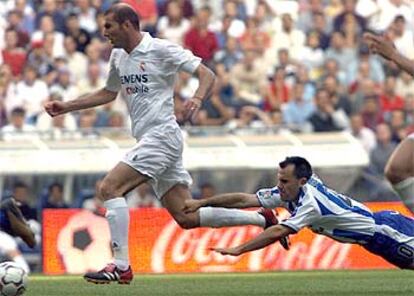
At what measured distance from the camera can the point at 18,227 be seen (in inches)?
637

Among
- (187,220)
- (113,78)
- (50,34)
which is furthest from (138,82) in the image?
(50,34)

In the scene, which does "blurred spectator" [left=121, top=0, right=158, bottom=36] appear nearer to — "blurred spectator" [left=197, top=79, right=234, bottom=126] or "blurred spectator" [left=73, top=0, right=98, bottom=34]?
"blurred spectator" [left=73, top=0, right=98, bottom=34]

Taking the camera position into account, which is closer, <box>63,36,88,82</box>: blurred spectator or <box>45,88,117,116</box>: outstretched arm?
<box>45,88,117,116</box>: outstretched arm

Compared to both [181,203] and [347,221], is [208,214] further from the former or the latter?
[347,221]

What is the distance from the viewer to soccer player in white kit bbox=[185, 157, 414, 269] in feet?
45.4

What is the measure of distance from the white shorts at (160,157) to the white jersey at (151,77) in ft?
0.34

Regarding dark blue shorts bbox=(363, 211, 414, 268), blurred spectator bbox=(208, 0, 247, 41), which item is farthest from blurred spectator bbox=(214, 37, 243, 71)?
dark blue shorts bbox=(363, 211, 414, 268)

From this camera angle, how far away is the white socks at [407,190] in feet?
50.2

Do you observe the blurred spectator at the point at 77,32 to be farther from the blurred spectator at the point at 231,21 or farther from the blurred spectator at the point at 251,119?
the blurred spectator at the point at 251,119

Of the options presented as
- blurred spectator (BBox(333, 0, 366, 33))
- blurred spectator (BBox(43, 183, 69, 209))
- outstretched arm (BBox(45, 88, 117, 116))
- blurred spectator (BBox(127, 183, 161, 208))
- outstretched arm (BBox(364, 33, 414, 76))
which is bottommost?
blurred spectator (BBox(127, 183, 161, 208))

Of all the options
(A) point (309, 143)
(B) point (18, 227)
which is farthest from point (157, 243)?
(B) point (18, 227)

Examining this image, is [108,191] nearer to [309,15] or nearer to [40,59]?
[40,59]

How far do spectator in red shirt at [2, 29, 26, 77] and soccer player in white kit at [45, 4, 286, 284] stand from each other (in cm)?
1082

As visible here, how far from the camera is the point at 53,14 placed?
1080 inches
